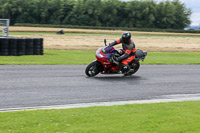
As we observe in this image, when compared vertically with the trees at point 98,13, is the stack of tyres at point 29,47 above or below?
below

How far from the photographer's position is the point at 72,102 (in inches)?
314

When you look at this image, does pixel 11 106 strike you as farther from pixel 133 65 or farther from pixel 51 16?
pixel 51 16

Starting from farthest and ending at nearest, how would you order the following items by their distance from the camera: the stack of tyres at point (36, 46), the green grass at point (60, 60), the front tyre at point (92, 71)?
the stack of tyres at point (36, 46)
the green grass at point (60, 60)
the front tyre at point (92, 71)

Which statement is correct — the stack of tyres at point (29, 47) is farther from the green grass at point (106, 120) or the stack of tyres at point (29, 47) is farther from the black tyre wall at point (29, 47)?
the green grass at point (106, 120)

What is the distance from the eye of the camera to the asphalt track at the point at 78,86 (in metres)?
8.22

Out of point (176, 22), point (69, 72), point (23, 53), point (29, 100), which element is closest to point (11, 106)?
point (29, 100)

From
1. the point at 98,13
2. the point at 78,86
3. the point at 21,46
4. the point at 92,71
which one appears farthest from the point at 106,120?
the point at 98,13

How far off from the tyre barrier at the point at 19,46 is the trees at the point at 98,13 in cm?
6119

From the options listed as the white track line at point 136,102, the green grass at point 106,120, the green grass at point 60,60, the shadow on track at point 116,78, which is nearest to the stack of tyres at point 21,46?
the green grass at point 60,60

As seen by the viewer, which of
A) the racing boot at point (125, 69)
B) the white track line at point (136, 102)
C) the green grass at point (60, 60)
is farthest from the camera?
the green grass at point (60, 60)

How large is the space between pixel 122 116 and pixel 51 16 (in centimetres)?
7887

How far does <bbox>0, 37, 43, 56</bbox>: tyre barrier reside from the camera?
17469mm

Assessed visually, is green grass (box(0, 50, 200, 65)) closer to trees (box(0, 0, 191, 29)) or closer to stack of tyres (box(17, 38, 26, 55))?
stack of tyres (box(17, 38, 26, 55))

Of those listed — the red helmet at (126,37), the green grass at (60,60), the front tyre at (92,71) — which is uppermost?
the red helmet at (126,37)
